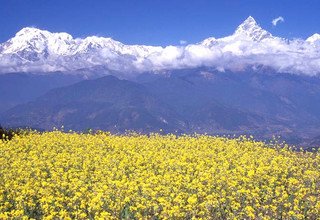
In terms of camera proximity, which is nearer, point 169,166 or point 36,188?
point 36,188

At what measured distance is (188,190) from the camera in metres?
15.6

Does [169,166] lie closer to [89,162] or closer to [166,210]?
[89,162]

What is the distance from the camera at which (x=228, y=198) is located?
48.9ft

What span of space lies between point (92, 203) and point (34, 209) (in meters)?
2.46

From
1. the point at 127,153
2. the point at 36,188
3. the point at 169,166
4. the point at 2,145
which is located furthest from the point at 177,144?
the point at 36,188

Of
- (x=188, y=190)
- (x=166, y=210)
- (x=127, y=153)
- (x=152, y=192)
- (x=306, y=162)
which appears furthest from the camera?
(x=127, y=153)

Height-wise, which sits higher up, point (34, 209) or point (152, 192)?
point (152, 192)

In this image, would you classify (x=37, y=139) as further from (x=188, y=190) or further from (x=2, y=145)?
(x=188, y=190)

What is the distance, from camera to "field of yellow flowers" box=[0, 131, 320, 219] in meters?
Answer: 13.9

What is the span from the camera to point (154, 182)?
15.5 meters

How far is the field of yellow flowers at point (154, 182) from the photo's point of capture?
45.6 feet

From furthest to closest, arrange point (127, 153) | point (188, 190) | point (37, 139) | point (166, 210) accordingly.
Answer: point (37, 139) < point (127, 153) < point (188, 190) < point (166, 210)

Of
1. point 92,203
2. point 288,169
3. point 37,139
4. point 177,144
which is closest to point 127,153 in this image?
point 177,144

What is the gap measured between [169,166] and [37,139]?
1060 centimetres
